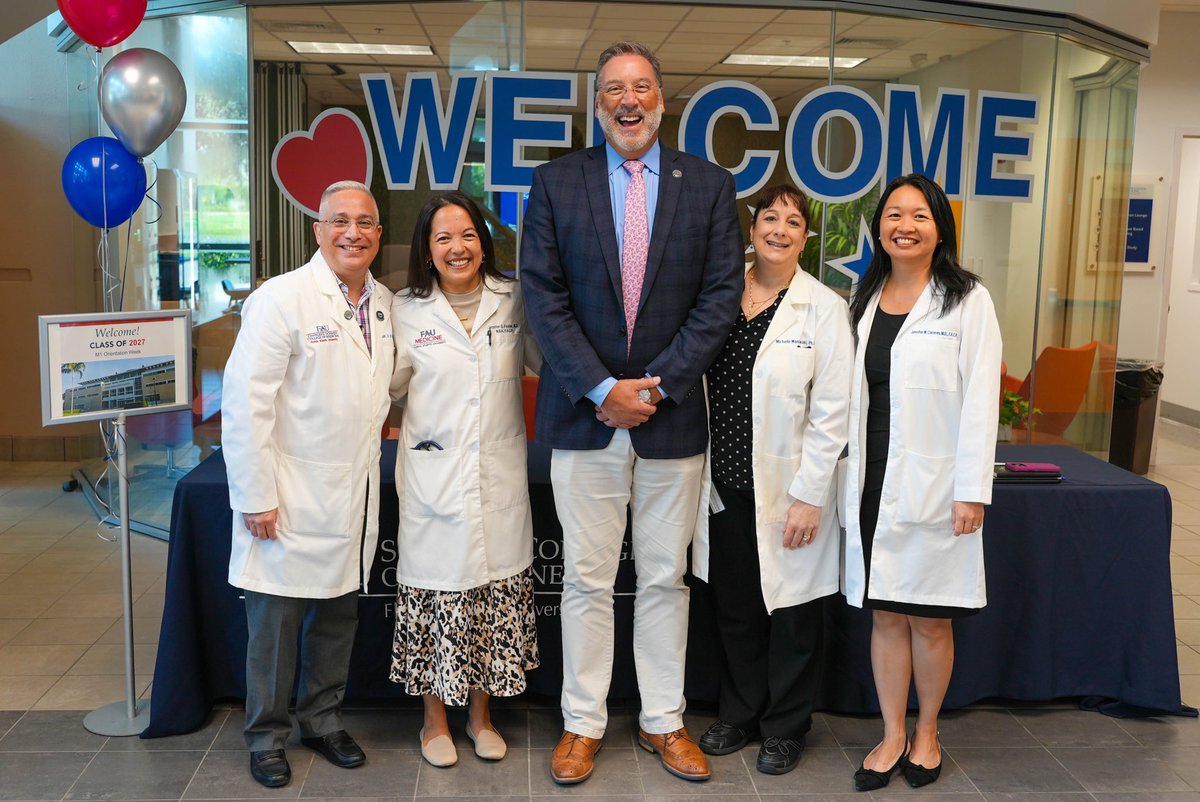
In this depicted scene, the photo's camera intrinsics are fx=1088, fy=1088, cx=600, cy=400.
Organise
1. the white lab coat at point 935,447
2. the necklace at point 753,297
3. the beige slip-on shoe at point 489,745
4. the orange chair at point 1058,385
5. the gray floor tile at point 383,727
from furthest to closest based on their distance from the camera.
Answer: the orange chair at point 1058,385, the gray floor tile at point 383,727, the beige slip-on shoe at point 489,745, the necklace at point 753,297, the white lab coat at point 935,447

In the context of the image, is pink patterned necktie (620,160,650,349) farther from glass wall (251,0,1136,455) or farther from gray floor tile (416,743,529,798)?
glass wall (251,0,1136,455)

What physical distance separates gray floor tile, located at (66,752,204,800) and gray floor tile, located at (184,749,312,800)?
0.11 feet

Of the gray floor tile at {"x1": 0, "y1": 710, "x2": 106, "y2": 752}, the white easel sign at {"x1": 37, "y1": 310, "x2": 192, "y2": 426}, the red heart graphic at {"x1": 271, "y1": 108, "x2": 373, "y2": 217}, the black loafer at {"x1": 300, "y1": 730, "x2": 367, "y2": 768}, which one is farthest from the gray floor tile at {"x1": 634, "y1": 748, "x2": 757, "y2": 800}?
the red heart graphic at {"x1": 271, "y1": 108, "x2": 373, "y2": 217}

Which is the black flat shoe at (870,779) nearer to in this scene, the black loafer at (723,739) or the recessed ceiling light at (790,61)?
the black loafer at (723,739)

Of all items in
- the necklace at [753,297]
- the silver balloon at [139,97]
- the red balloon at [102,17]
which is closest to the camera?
the necklace at [753,297]

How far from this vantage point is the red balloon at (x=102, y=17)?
3971 mm

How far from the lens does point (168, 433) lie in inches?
232

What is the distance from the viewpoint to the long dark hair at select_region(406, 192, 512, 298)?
3.05 m

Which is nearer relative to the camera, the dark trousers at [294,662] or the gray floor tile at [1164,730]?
the dark trousers at [294,662]

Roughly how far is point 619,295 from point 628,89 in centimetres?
55

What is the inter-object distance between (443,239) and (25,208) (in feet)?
18.2

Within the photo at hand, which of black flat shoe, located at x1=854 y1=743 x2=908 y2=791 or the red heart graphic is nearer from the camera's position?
black flat shoe, located at x1=854 y1=743 x2=908 y2=791

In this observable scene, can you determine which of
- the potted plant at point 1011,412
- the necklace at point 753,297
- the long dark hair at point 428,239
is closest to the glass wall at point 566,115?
the potted plant at point 1011,412

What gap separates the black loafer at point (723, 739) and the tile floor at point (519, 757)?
30 mm
